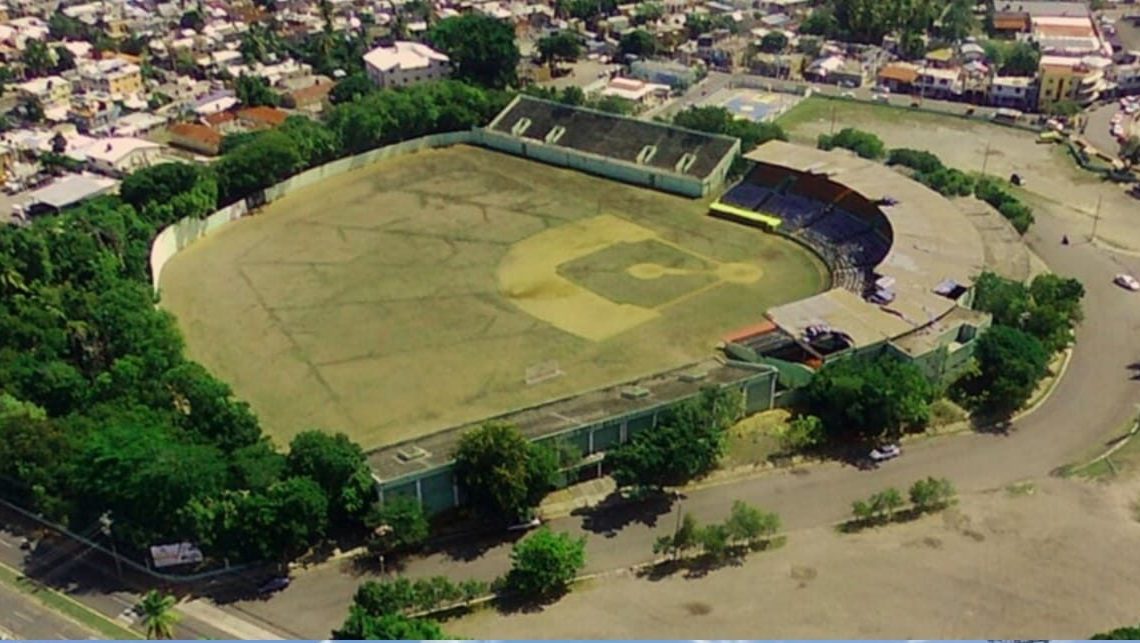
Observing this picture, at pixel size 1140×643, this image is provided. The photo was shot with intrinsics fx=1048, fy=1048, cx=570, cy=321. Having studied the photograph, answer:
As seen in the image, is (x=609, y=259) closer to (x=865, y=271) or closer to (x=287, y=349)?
(x=865, y=271)

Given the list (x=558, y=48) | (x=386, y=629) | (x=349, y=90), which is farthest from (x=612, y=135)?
(x=386, y=629)

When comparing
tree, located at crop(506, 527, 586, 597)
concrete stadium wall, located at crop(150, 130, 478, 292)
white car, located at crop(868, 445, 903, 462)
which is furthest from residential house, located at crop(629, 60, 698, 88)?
tree, located at crop(506, 527, 586, 597)

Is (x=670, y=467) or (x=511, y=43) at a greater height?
(x=511, y=43)

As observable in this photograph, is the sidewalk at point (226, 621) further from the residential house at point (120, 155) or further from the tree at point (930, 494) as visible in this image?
the residential house at point (120, 155)

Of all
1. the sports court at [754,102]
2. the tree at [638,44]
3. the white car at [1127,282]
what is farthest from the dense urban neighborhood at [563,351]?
the tree at [638,44]

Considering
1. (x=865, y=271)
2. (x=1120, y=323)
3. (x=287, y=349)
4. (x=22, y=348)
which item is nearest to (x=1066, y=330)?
(x=1120, y=323)

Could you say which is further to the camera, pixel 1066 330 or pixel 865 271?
pixel 865 271
